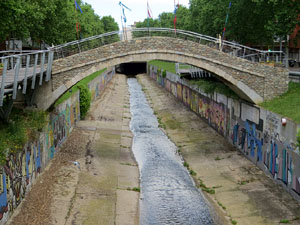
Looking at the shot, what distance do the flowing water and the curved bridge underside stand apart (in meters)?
8.21

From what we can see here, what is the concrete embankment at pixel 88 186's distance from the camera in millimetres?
21891

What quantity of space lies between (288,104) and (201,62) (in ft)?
24.9

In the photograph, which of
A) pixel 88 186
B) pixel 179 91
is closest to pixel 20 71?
pixel 88 186

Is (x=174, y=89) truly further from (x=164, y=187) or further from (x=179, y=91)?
(x=164, y=187)

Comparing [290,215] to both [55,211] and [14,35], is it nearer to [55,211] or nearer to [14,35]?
[55,211]

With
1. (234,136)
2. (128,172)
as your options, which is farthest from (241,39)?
(128,172)

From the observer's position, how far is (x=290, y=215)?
21922mm

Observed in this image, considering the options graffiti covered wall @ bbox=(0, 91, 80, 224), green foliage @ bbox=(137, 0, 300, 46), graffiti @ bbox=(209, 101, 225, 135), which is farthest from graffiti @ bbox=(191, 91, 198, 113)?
graffiti covered wall @ bbox=(0, 91, 80, 224)

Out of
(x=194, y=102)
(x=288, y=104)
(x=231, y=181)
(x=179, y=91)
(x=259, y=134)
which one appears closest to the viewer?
(x=231, y=181)

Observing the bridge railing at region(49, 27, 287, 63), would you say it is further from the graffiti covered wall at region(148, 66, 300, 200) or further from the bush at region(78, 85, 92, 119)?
the bush at region(78, 85, 92, 119)

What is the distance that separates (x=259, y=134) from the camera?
1182 inches

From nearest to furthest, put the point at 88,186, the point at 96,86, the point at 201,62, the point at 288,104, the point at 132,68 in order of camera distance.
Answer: the point at 88,186 < the point at 288,104 < the point at 201,62 < the point at 96,86 < the point at 132,68

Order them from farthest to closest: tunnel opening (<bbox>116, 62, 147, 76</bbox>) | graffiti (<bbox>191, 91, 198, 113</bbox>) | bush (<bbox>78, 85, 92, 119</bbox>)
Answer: tunnel opening (<bbox>116, 62, 147, 76</bbox>) < graffiti (<bbox>191, 91, 198, 113</bbox>) < bush (<bbox>78, 85, 92, 119</bbox>)

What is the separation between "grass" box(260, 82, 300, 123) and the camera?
26.5 m
